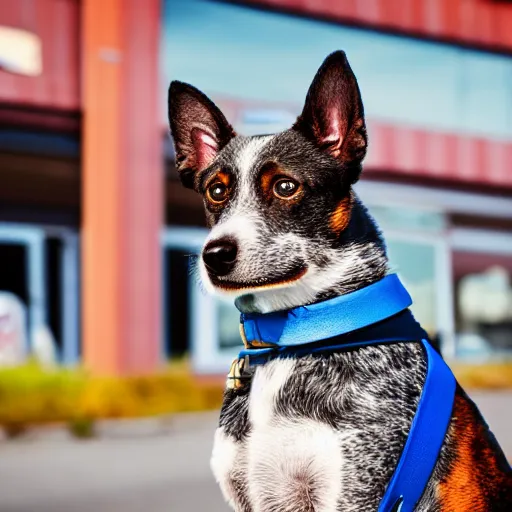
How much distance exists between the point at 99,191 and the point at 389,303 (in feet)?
30.8

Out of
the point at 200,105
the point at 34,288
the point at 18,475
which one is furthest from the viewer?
the point at 34,288

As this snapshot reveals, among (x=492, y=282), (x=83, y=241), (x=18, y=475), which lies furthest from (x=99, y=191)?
(x=492, y=282)

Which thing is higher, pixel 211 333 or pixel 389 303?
pixel 389 303

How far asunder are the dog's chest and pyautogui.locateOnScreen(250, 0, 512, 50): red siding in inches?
350

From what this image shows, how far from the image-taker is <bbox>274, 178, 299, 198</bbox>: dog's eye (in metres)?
1.20

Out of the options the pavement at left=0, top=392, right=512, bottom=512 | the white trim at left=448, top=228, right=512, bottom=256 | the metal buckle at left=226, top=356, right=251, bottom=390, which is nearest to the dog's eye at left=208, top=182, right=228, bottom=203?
the metal buckle at left=226, top=356, right=251, bottom=390

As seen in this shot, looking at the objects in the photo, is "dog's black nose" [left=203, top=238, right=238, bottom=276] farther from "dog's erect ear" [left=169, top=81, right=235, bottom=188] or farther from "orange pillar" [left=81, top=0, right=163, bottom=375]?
"orange pillar" [left=81, top=0, right=163, bottom=375]

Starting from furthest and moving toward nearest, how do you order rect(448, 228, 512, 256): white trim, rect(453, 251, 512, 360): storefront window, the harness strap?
rect(448, 228, 512, 256): white trim
rect(453, 251, 512, 360): storefront window
the harness strap

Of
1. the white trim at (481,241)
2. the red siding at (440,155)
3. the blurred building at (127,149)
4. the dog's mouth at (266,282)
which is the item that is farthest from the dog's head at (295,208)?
the white trim at (481,241)

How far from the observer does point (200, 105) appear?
1236 millimetres

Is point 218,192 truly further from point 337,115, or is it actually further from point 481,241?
point 481,241

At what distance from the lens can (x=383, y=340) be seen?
116 centimetres

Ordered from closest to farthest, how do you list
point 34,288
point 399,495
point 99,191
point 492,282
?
point 399,495, point 99,191, point 34,288, point 492,282

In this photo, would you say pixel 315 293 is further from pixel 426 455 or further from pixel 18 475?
pixel 18 475
